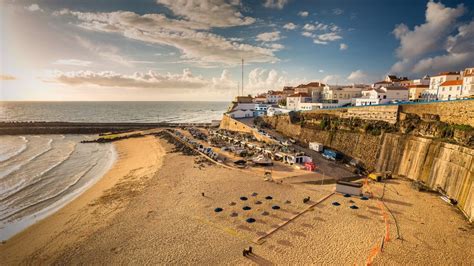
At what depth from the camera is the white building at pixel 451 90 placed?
138 ft

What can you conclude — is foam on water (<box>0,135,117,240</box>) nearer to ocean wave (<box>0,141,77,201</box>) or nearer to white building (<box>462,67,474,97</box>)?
ocean wave (<box>0,141,77,201</box>)

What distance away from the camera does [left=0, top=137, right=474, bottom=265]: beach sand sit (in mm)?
14695

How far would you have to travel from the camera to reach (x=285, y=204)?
69.3 ft

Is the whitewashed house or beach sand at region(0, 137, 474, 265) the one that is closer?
beach sand at region(0, 137, 474, 265)

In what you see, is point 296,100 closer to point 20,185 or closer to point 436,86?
point 436,86

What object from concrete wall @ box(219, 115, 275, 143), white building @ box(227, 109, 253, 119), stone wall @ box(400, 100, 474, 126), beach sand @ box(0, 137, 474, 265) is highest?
stone wall @ box(400, 100, 474, 126)

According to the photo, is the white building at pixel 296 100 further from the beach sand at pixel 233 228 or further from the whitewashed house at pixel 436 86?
the beach sand at pixel 233 228

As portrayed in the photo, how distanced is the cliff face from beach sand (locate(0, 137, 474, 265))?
99.5 inches

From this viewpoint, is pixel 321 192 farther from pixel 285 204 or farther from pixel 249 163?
pixel 249 163

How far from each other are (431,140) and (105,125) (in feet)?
298

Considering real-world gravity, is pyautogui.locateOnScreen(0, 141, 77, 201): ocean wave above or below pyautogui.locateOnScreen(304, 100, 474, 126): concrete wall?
below

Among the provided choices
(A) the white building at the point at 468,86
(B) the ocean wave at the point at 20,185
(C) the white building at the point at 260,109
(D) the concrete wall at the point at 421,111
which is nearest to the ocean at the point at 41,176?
(B) the ocean wave at the point at 20,185

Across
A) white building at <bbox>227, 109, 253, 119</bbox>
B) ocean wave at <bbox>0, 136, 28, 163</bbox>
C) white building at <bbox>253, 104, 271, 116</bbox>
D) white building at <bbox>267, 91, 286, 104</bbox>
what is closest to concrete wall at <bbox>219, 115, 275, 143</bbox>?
white building at <bbox>227, 109, 253, 119</bbox>

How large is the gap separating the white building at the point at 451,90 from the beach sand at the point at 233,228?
1170 inches
